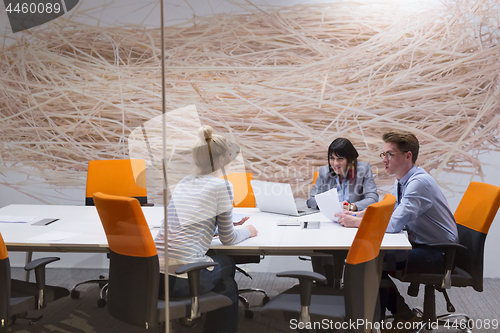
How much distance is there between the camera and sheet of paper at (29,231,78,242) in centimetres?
182

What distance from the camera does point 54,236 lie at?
1849 millimetres

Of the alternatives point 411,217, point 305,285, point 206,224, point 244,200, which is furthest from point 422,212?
point 206,224

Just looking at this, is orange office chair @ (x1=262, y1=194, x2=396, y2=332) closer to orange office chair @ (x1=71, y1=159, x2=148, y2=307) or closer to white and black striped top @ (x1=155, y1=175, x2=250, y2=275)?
white and black striped top @ (x1=155, y1=175, x2=250, y2=275)

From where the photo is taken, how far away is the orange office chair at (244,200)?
5.44 ft

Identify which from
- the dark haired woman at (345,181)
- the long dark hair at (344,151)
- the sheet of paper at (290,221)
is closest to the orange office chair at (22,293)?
the sheet of paper at (290,221)

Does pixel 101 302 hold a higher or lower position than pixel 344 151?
lower

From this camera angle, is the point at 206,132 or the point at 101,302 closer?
the point at 206,132

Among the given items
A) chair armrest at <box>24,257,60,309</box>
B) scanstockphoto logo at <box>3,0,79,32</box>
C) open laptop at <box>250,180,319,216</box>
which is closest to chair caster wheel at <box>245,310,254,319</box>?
open laptop at <box>250,180,319,216</box>

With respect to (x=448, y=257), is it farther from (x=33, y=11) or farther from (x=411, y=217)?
(x=33, y=11)

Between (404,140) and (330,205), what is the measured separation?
0.50 meters

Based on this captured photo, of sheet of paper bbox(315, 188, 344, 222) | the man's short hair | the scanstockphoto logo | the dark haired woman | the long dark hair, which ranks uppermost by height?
the scanstockphoto logo

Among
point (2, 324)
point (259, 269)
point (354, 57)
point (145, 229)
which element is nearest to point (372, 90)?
point (354, 57)

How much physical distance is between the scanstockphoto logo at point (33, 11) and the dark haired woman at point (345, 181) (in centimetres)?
132

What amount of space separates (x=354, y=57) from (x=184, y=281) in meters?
1.29
